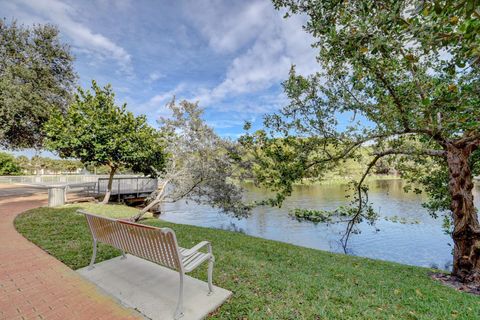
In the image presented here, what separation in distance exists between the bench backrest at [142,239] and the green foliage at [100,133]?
8725mm

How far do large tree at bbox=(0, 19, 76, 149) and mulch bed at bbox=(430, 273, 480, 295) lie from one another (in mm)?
16583

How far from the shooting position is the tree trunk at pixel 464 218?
531 centimetres

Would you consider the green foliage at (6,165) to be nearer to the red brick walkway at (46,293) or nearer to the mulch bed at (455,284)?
the red brick walkway at (46,293)

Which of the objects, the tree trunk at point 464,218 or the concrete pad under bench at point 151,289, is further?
the tree trunk at point 464,218

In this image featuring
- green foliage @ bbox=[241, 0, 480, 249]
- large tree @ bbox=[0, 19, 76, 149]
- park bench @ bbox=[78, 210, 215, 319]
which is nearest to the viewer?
park bench @ bbox=[78, 210, 215, 319]

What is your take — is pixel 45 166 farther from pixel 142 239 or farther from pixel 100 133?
pixel 142 239

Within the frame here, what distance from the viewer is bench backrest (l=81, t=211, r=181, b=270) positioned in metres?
2.84

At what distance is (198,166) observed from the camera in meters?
10.7

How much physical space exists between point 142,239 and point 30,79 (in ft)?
48.2

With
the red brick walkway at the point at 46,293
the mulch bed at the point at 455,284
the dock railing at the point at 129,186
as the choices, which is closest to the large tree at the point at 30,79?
the dock railing at the point at 129,186

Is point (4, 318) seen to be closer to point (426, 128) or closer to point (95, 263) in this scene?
point (95, 263)

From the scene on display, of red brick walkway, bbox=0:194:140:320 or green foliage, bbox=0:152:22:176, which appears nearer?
red brick walkway, bbox=0:194:140:320

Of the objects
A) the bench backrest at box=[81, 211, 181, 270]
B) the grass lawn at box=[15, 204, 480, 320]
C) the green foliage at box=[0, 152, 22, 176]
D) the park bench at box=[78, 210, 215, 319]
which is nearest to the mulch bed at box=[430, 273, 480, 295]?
the grass lawn at box=[15, 204, 480, 320]

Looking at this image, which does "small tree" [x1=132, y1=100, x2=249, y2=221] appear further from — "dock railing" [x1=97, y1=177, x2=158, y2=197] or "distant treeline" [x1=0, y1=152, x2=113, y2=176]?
"distant treeline" [x1=0, y1=152, x2=113, y2=176]
